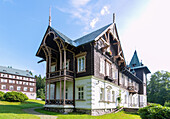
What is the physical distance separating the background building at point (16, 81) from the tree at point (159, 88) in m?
47.6

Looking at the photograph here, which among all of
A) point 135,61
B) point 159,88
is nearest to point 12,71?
point 135,61

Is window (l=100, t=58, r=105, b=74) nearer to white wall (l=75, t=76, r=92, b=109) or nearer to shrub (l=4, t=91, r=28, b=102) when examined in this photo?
white wall (l=75, t=76, r=92, b=109)

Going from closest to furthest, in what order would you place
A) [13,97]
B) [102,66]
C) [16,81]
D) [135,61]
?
[102,66] → [13,97] → [135,61] → [16,81]

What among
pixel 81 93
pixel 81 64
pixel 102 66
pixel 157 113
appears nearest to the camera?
pixel 157 113

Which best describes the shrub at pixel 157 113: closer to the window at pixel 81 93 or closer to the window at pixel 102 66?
the window at pixel 81 93

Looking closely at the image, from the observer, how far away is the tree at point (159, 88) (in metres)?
47.0

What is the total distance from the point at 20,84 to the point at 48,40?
4612cm

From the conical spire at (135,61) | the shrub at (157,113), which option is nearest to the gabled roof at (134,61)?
the conical spire at (135,61)

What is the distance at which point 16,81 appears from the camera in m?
57.7

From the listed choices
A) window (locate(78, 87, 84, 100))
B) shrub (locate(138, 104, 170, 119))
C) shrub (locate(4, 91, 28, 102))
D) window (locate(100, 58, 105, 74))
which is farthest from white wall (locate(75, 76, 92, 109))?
shrub (locate(4, 91, 28, 102))

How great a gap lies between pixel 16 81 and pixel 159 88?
53.9m

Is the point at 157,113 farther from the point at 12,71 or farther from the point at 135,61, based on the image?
the point at 12,71

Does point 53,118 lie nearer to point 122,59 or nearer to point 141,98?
point 122,59

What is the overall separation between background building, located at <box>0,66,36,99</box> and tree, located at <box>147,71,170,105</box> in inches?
1875
